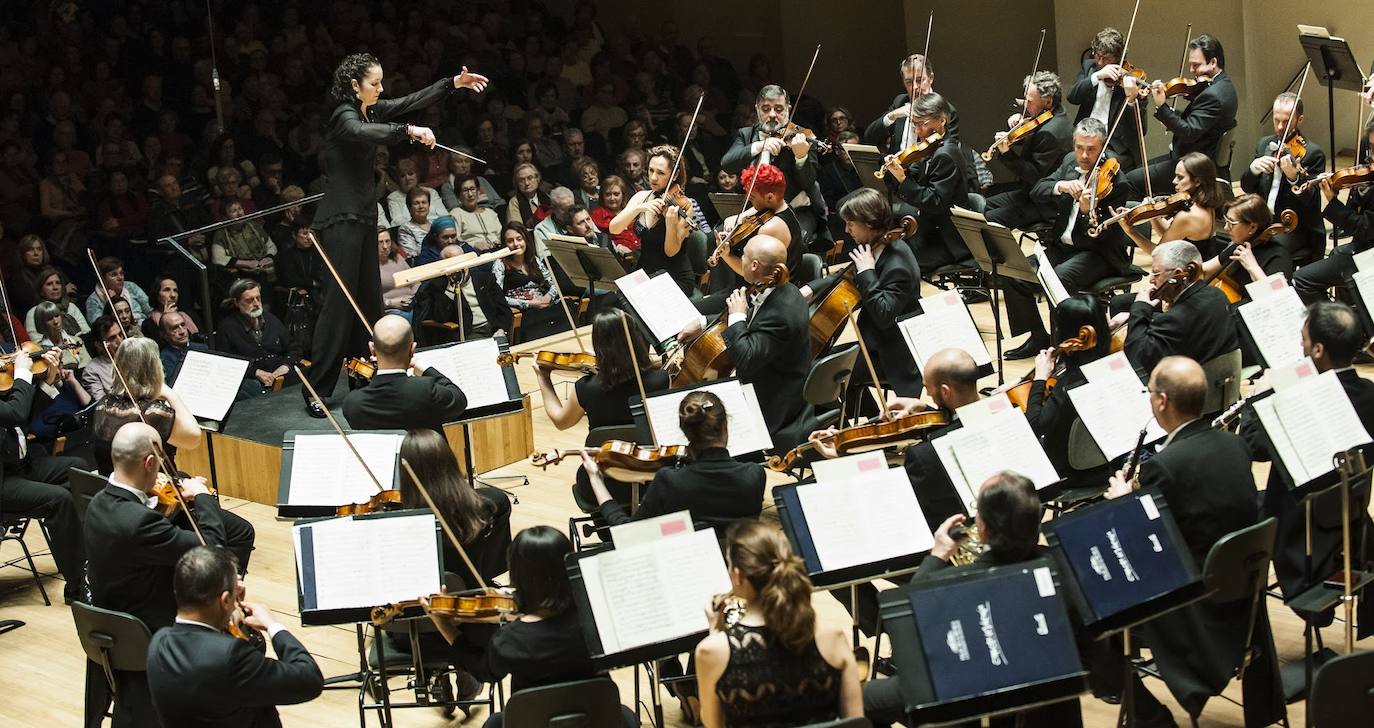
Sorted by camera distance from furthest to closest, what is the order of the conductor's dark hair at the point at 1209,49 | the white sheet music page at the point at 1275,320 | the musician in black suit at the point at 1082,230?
1. the conductor's dark hair at the point at 1209,49
2. the musician in black suit at the point at 1082,230
3. the white sheet music page at the point at 1275,320

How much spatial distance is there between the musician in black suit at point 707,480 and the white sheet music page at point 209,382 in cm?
232

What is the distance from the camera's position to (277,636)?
13.0ft

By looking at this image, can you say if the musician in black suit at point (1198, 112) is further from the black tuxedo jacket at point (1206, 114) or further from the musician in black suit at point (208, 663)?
the musician in black suit at point (208, 663)

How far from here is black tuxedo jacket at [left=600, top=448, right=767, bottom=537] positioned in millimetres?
4574

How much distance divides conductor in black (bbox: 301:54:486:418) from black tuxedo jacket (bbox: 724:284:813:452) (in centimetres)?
180

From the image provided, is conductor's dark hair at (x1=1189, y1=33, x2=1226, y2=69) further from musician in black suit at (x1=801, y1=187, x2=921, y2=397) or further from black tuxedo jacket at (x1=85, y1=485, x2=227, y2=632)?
black tuxedo jacket at (x1=85, y1=485, x2=227, y2=632)

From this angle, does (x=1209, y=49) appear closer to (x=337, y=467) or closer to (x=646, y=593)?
(x=337, y=467)

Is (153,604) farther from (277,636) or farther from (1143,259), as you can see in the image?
(1143,259)

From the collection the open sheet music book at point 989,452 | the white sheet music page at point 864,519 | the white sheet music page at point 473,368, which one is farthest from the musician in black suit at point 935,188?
the white sheet music page at point 864,519

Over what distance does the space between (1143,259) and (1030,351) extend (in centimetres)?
235

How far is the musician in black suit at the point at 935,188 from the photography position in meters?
8.02

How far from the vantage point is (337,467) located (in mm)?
5172

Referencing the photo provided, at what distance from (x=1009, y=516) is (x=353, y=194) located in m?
4.26

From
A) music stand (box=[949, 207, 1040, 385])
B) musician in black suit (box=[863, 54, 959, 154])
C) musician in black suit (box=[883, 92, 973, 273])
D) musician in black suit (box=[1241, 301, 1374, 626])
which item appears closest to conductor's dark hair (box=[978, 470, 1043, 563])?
musician in black suit (box=[1241, 301, 1374, 626])
